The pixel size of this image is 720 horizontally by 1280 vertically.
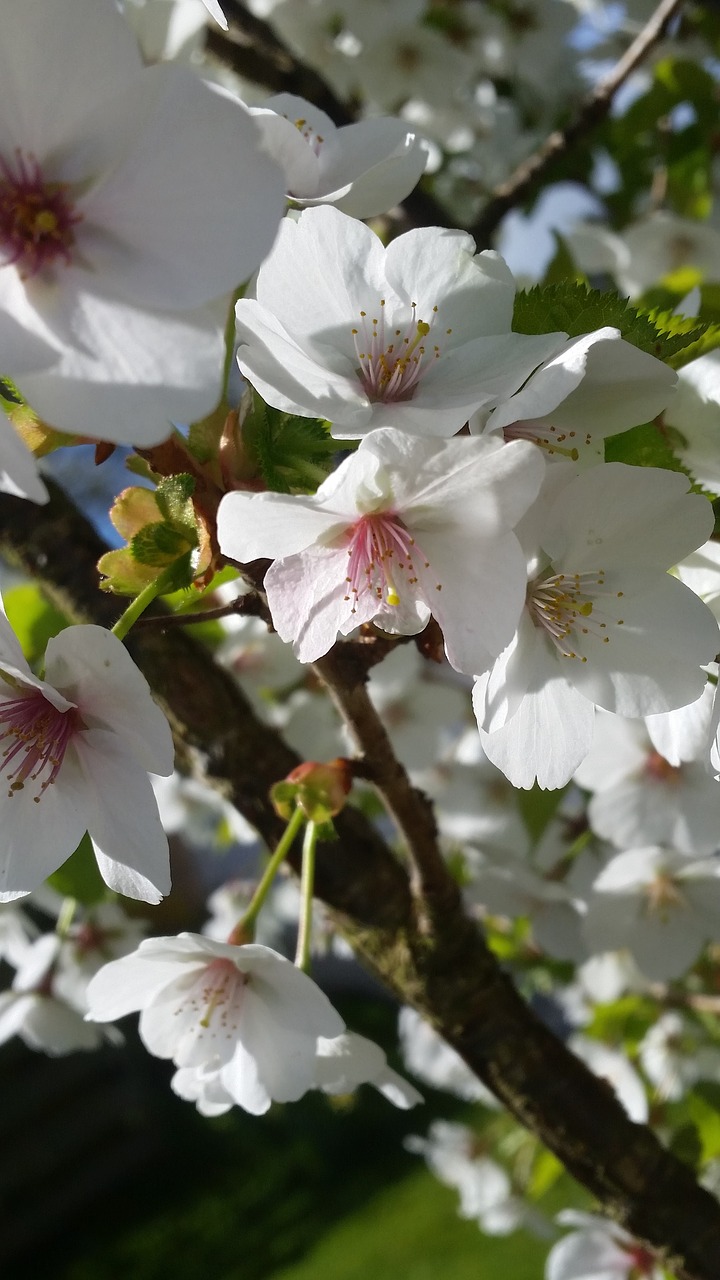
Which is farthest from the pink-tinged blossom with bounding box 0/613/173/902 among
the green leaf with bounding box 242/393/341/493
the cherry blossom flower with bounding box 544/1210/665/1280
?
the cherry blossom flower with bounding box 544/1210/665/1280

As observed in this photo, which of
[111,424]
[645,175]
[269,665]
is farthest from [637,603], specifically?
[645,175]

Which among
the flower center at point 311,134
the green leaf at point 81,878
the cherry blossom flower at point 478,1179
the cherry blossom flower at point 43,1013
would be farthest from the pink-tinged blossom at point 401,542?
the cherry blossom flower at point 478,1179

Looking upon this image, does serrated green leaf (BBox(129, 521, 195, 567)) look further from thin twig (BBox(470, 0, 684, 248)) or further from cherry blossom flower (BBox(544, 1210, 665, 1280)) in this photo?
thin twig (BBox(470, 0, 684, 248))

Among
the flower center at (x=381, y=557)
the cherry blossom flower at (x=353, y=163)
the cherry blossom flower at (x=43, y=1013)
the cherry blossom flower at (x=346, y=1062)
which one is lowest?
the cherry blossom flower at (x=43, y=1013)

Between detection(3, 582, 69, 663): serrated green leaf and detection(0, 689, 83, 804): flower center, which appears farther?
detection(3, 582, 69, 663): serrated green leaf

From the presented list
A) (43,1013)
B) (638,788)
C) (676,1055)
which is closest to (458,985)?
(638,788)

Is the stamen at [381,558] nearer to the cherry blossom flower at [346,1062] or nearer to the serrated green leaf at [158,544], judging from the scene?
the serrated green leaf at [158,544]

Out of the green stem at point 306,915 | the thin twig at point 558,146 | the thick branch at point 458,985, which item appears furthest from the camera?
the thin twig at point 558,146
